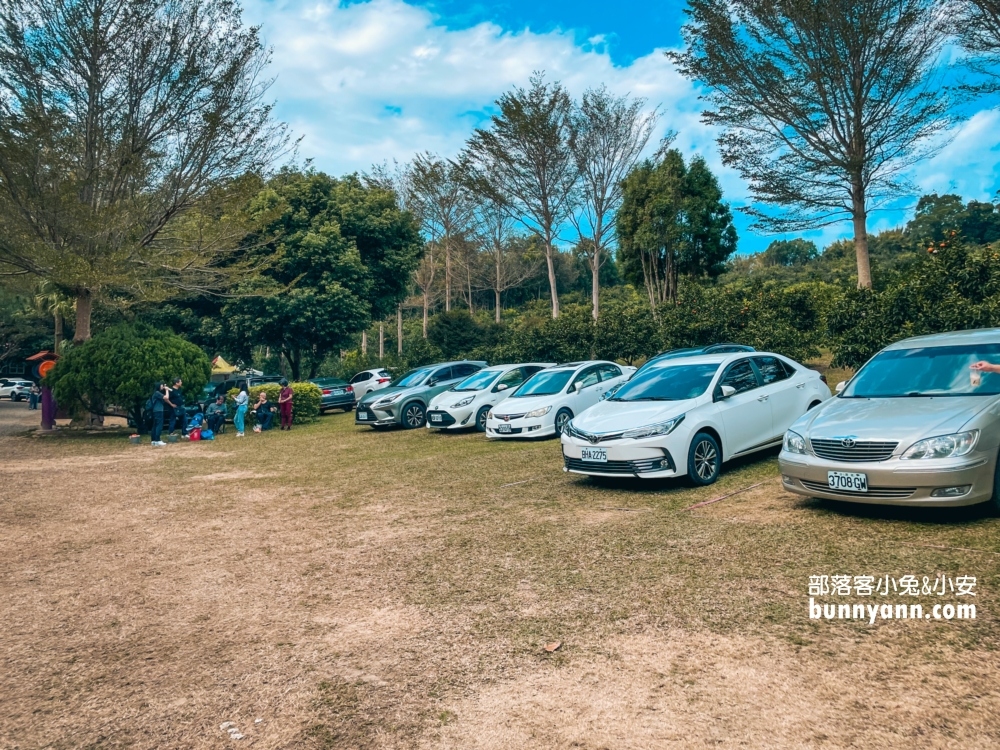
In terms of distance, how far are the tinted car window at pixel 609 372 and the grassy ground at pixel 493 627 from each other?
5.85m

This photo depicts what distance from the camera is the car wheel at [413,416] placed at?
1709cm

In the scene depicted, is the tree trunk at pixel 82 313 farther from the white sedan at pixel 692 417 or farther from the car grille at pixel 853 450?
the car grille at pixel 853 450

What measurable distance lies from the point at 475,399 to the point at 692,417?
805 cm

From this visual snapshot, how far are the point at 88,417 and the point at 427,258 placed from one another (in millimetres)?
24173

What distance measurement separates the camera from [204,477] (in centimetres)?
1070

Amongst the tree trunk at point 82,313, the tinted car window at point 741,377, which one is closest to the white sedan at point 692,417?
the tinted car window at point 741,377

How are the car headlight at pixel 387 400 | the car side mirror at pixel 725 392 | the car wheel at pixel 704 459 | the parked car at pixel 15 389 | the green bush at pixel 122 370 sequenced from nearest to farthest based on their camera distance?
the car wheel at pixel 704 459, the car side mirror at pixel 725 392, the green bush at pixel 122 370, the car headlight at pixel 387 400, the parked car at pixel 15 389

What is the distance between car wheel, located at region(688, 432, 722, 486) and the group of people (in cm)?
1246

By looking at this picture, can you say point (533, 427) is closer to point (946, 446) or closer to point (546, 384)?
point (546, 384)

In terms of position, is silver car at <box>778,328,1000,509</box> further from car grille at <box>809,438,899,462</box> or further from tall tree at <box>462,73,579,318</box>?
tall tree at <box>462,73,579,318</box>

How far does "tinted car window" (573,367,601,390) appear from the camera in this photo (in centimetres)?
1309

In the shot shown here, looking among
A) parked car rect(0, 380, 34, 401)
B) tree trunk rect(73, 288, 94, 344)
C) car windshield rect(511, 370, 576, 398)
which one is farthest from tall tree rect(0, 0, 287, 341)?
parked car rect(0, 380, 34, 401)

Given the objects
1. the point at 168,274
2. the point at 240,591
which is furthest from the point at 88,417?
the point at 240,591

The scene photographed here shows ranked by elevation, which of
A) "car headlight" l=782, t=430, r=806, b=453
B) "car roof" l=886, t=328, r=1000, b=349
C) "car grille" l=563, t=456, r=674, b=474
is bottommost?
"car grille" l=563, t=456, r=674, b=474
